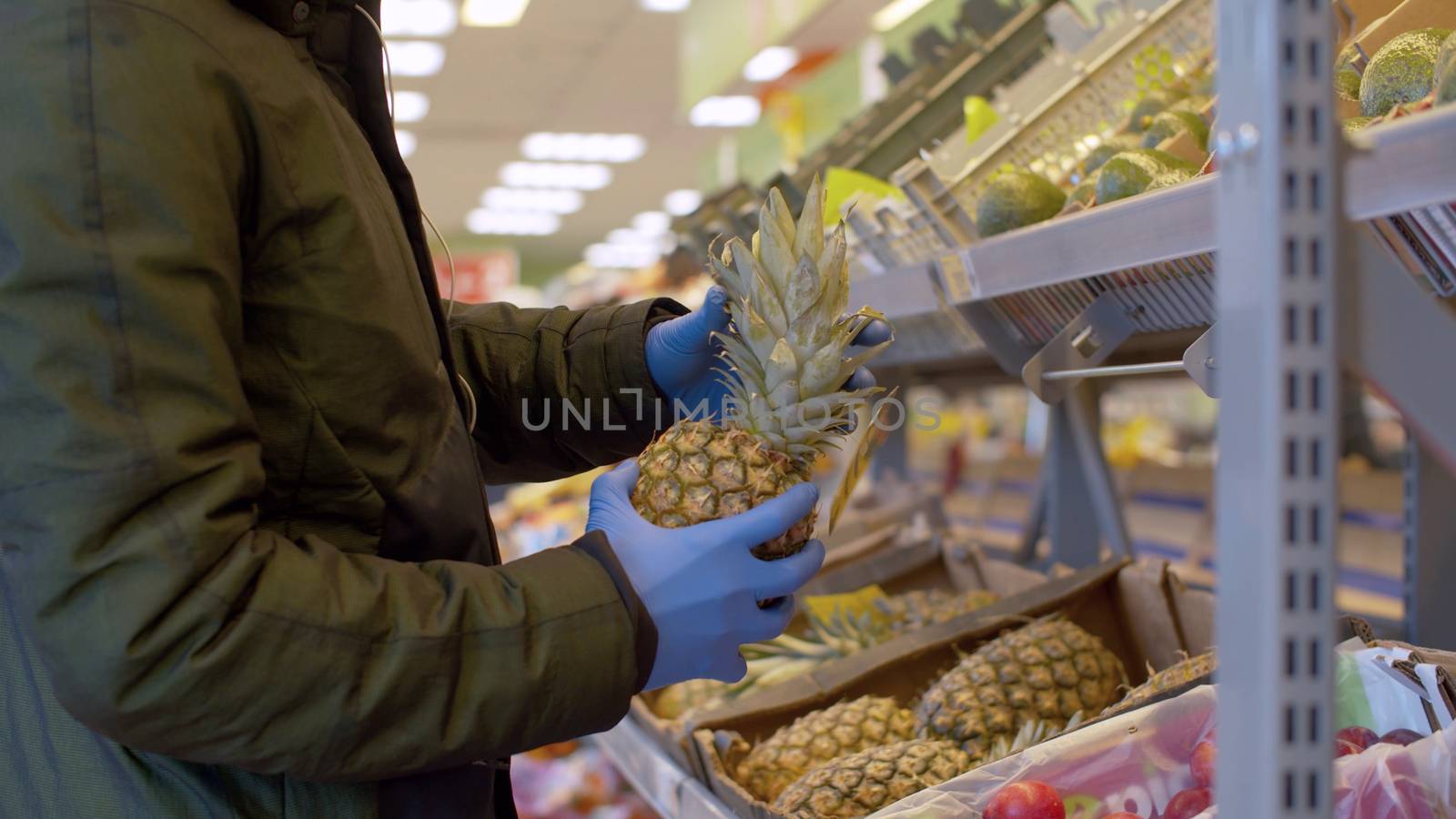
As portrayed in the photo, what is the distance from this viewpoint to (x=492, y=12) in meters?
7.68

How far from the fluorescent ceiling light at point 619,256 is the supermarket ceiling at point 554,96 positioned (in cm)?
491

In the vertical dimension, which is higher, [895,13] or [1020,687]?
[895,13]

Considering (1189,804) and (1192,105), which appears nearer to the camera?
(1189,804)

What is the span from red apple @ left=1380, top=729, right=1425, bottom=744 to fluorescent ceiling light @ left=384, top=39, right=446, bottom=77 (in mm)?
7799

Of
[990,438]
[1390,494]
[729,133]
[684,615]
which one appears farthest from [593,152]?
[684,615]

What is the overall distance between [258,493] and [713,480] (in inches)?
21.8

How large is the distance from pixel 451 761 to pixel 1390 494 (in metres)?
3.43

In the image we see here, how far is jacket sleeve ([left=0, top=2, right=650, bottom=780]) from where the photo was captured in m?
0.85

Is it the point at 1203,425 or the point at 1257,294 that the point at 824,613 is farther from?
the point at 1203,425

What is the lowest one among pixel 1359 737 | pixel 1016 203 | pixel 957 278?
pixel 1359 737

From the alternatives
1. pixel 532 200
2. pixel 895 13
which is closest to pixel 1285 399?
pixel 895 13

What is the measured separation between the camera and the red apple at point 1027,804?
1.28m

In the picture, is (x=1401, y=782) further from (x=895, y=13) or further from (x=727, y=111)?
(x=727, y=111)

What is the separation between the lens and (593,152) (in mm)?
12641
